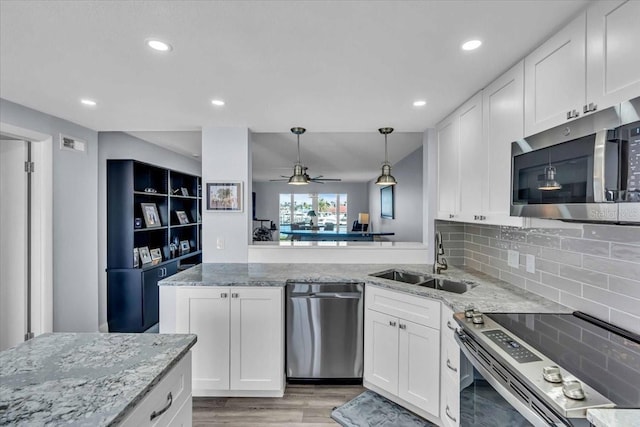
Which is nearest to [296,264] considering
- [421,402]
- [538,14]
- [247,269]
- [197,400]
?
[247,269]

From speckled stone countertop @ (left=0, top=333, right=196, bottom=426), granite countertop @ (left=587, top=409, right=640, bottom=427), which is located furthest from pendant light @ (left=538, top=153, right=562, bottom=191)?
speckled stone countertop @ (left=0, top=333, right=196, bottom=426)

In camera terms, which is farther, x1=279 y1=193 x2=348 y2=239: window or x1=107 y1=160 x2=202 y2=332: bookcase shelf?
x1=279 y1=193 x2=348 y2=239: window

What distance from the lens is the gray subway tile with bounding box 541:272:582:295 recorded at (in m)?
1.63

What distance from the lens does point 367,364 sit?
246cm

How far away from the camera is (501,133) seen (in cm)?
182

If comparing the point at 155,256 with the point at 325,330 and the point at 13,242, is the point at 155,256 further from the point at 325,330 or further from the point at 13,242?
the point at 325,330

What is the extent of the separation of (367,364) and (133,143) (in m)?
3.78

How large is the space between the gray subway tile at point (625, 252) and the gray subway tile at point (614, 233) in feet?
0.07

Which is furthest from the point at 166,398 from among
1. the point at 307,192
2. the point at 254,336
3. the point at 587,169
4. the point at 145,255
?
the point at 307,192

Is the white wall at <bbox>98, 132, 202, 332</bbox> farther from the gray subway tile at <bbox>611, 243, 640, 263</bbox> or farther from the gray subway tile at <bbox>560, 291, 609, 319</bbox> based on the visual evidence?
the gray subway tile at <bbox>611, 243, 640, 263</bbox>

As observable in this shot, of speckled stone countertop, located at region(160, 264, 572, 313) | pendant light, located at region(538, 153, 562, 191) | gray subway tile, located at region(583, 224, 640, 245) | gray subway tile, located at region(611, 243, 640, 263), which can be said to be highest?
pendant light, located at region(538, 153, 562, 191)

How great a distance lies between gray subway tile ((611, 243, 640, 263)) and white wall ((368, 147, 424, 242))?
2808 millimetres

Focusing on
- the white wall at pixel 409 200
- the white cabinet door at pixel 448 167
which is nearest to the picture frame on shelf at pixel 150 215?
the white cabinet door at pixel 448 167

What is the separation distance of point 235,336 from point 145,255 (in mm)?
2246
